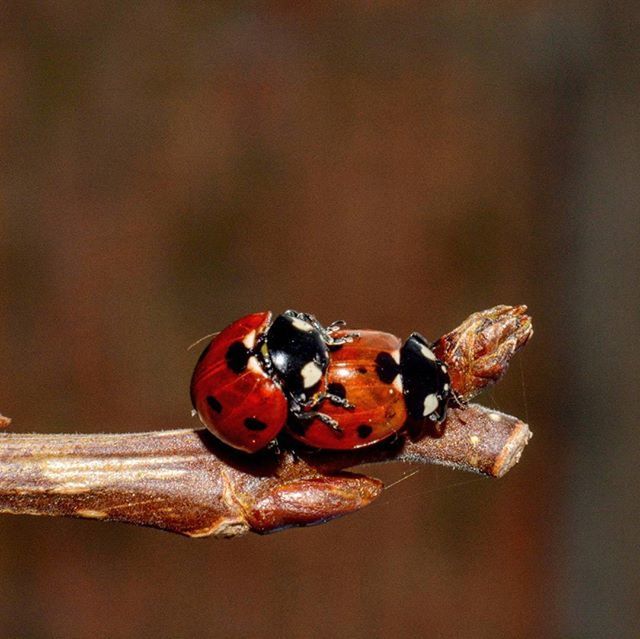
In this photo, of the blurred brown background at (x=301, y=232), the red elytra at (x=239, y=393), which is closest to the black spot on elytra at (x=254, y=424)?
the red elytra at (x=239, y=393)

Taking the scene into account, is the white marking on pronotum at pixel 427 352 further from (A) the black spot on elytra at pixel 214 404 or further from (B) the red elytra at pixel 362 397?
(A) the black spot on elytra at pixel 214 404

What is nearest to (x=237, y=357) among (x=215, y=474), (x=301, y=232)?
(x=215, y=474)

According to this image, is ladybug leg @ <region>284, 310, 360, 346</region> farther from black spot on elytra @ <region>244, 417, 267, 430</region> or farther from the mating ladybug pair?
black spot on elytra @ <region>244, 417, 267, 430</region>

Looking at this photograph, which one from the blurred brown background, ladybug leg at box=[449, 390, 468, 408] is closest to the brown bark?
ladybug leg at box=[449, 390, 468, 408]

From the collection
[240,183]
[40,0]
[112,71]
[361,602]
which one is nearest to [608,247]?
[240,183]

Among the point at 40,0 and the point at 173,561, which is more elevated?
the point at 40,0

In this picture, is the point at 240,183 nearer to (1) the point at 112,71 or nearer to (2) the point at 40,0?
(1) the point at 112,71

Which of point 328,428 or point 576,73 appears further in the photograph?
point 576,73
